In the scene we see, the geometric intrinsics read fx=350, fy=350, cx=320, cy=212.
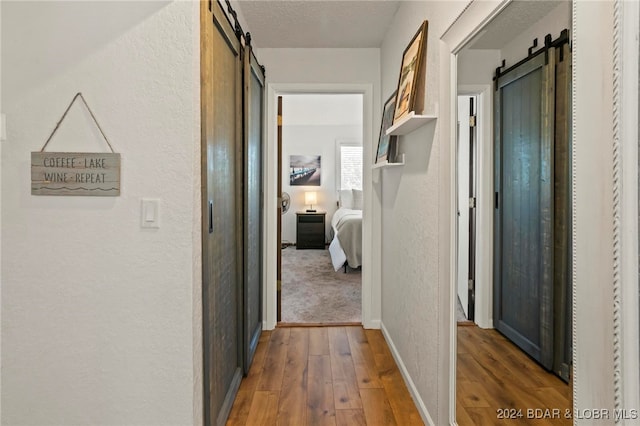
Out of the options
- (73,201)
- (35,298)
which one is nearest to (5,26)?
(73,201)

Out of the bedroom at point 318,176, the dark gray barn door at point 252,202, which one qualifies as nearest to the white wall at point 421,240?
the dark gray barn door at point 252,202

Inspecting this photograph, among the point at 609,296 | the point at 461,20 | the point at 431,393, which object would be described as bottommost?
the point at 431,393

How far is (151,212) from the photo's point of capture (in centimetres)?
136

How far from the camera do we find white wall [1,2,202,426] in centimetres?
136

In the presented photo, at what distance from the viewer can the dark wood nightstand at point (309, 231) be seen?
22.9ft

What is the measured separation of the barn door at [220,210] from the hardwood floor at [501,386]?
3.59 feet

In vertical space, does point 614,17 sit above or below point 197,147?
above

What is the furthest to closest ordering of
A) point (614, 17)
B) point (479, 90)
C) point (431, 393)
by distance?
1. point (431, 393)
2. point (479, 90)
3. point (614, 17)

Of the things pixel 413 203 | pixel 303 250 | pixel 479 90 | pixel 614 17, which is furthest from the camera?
pixel 303 250

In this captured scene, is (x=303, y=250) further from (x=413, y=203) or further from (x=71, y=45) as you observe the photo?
(x=71, y=45)

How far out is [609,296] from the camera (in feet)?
2.41

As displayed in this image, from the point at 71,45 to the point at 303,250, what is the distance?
5731 mm

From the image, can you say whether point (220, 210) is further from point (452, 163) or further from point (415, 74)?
point (415, 74)

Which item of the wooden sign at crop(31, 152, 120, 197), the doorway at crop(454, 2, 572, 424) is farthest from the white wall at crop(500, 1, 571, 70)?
the wooden sign at crop(31, 152, 120, 197)
